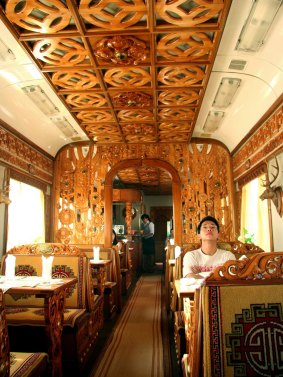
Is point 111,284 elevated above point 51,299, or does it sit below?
below

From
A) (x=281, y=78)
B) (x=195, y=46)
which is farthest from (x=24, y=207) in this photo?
(x=281, y=78)

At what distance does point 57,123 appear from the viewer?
5.84 metres

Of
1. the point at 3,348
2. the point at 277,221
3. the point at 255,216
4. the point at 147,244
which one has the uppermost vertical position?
the point at 255,216

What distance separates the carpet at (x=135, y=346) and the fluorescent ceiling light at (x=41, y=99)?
134 inches

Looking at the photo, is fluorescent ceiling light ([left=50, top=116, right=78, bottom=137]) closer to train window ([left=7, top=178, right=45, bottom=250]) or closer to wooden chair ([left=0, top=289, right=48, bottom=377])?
train window ([left=7, top=178, right=45, bottom=250])

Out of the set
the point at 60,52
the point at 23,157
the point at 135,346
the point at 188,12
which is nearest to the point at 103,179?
the point at 23,157

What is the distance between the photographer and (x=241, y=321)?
1497mm

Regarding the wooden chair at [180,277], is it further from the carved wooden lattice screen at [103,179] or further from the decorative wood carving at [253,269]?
the carved wooden lattice screen at [103,179]

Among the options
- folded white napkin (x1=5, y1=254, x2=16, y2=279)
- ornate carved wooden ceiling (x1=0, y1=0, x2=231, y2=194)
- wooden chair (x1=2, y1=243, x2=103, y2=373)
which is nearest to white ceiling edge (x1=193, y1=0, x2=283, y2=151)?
ornate carved wooden ceiling (x1=0, y1=0, x2=231, y2=194)

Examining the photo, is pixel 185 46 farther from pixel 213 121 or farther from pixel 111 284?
pixel 111 284

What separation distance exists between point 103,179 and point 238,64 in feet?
13.1

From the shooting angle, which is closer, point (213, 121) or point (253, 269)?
point (253, 269)

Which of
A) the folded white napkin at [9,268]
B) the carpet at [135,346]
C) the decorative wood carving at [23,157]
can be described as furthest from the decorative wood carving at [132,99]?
the carpet at [135,346]

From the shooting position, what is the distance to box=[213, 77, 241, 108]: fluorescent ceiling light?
424 centimetres
